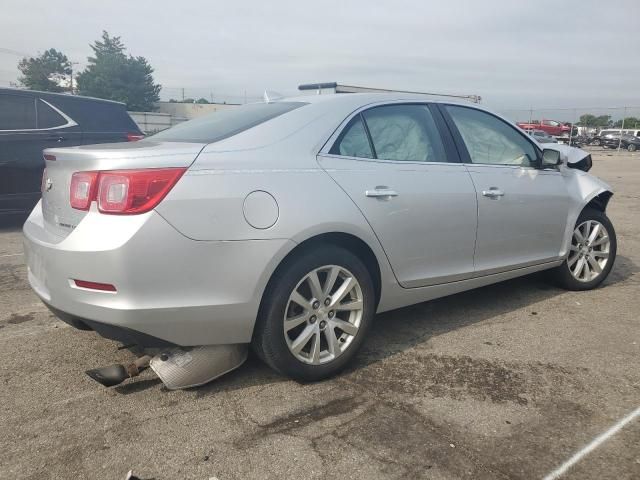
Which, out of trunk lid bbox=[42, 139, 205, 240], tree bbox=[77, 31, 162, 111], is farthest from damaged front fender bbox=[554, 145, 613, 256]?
tree bbox=[77, 31, 162, 111]

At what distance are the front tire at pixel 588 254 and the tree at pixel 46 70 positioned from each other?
278 feet

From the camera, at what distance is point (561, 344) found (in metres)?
3.50

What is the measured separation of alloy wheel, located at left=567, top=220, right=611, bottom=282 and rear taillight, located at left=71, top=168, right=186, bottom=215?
344cm

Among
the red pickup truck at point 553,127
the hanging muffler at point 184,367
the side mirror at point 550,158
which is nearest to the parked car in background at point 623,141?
the red pickup truck at point 553,127

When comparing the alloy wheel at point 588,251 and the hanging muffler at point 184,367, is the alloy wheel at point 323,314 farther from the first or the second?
the alloy wheel at point 588,251

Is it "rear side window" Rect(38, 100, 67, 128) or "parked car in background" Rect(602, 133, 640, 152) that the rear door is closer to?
"rear side window" Rect(38, 100, 67, 128)

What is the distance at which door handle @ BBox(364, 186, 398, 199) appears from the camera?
9.92 feet

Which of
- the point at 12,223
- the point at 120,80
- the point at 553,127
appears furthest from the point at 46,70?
the point at 12,223

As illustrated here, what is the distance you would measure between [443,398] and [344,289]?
2.47ft

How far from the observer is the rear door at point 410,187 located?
3.04 meters

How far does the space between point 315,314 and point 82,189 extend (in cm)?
129

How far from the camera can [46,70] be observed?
271 ft

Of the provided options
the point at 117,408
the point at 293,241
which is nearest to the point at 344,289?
the point at 293,241

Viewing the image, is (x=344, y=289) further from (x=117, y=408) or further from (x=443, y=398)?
(x=117, y=408)
